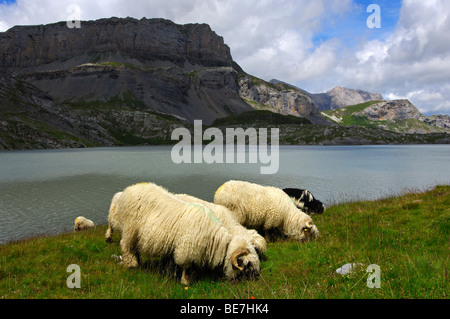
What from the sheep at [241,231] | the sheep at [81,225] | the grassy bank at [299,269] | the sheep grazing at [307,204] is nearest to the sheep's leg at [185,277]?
the grassy bank at [299,269]

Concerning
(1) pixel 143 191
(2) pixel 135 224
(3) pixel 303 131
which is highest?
(3) pixel 303 131

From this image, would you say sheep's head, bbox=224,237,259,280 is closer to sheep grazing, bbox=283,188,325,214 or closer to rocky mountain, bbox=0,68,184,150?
sheep grazing, bbox=283,188,325,214

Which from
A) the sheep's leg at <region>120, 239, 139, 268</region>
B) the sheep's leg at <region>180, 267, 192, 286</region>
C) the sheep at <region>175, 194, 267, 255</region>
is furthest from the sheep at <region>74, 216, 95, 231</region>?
the sheep's leg at <region>180, 267, 192, 286</region>

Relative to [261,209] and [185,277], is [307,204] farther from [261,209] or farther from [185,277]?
[185,277]

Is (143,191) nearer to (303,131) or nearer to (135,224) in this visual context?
(135,224)

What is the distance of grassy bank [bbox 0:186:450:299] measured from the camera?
5.33 meters

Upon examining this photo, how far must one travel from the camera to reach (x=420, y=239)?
26.5 feet

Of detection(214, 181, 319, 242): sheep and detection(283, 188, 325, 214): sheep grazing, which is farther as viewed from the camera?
detection(283, 188, 325, 214): sheep grazing

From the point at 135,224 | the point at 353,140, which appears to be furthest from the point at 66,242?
the point at 353,140

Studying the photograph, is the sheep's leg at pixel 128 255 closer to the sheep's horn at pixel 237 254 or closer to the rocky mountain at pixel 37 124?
the sheep's horn at pixel 237 254

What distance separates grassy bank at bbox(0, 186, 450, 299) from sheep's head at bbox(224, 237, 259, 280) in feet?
0.91

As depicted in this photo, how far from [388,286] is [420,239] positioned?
4.05m

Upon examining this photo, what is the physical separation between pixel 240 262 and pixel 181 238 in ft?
5.54
